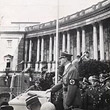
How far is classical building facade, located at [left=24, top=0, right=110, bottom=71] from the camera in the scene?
1.31 metres

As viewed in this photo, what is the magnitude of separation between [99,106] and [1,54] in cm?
72

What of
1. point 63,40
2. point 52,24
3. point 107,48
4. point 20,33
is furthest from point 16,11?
point 107,48

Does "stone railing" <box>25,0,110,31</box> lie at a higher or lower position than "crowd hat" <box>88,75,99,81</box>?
higher

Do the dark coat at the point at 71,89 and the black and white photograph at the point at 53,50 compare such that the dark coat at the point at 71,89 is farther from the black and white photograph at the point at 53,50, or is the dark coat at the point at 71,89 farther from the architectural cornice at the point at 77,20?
the architectural cornice at the point at 77,20

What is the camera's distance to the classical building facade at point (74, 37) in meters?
1.31

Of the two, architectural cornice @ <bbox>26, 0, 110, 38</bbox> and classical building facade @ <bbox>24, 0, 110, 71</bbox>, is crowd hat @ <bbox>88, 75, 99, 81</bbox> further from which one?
architectural cornice @ <bbox>26, 0, 110, 38</bbox>

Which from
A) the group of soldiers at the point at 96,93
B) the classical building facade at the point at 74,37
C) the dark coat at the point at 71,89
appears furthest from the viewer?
the classical building facade at the point at 74,37

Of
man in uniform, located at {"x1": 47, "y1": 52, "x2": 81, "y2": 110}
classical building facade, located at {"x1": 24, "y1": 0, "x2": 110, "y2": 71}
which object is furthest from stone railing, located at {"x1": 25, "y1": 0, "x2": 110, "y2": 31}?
man in uniform, located at {"x1": 47, "y1": 52, "x2": 81, "y2": 110}

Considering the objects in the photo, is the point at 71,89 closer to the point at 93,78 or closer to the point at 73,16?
the point at 93,78

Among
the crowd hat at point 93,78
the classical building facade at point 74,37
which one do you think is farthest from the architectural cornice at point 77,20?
the crowd hat at point 93,78

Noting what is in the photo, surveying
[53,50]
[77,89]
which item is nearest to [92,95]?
[77,89]

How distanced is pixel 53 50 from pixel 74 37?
0.18 m

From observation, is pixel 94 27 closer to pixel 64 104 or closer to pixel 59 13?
pixel 59 13

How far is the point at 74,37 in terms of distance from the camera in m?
1.44
